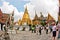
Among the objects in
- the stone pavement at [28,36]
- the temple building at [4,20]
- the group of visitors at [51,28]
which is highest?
the temple building at [4,20]

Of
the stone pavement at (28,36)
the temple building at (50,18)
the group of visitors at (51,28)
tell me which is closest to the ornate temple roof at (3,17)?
the stone pavement at (28,36)

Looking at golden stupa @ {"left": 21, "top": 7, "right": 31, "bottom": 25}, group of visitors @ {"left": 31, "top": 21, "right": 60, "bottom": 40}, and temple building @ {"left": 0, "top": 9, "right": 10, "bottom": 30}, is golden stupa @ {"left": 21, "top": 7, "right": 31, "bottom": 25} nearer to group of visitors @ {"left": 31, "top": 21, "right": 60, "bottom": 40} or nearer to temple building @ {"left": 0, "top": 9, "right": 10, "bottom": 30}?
group of visitors @ {"left": 31, "top": 21, "right": 60, "bottom": 40}

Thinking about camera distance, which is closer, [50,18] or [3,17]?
[50,18]

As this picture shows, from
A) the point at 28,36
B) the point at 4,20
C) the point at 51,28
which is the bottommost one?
the point at 28,36

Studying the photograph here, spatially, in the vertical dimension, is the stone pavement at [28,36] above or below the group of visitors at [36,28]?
below

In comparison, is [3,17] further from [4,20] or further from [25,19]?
[25,19]

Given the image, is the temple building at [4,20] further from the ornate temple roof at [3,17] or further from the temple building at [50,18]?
the temple building at [50,18]

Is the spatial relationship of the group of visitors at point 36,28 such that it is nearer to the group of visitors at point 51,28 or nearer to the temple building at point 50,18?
the group of visitors at point 51,28

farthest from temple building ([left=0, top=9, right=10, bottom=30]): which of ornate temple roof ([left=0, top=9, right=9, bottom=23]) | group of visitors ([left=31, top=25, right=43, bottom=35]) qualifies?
group of visitors ([left=31, top=25, right=43, bottom=35])

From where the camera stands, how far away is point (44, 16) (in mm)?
5566

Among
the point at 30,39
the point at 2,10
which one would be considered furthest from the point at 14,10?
the point at 30,39

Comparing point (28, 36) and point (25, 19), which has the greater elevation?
point (25, 19)

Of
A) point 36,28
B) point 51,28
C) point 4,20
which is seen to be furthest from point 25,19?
point 51,28

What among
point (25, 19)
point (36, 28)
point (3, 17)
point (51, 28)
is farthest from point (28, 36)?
point (3, 17)
